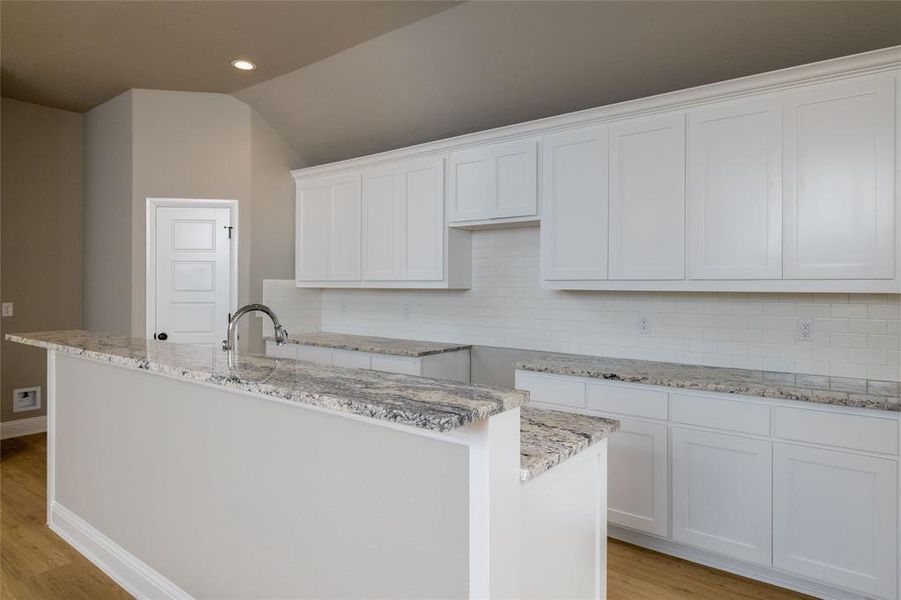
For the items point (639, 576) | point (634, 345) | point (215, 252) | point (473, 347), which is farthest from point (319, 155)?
point (639, 576)

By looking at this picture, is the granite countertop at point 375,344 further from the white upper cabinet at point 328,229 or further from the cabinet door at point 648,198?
the cabinet door at point 648,198

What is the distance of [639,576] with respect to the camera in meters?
2.69

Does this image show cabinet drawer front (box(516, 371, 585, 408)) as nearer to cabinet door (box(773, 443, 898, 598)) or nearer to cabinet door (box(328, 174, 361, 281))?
cabinet door (box(773, 443, 898, 598))

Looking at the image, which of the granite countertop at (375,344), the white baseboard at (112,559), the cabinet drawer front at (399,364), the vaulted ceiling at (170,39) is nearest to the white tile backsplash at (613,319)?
the granite countertop at (375,344)

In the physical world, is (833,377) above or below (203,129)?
below

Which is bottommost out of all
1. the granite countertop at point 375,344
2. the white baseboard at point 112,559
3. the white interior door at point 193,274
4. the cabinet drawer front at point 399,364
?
the white baseboard at point 112,559

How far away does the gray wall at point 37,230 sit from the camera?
4887 mm

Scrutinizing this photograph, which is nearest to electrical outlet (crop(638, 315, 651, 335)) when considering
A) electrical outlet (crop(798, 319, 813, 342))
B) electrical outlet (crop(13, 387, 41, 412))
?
electrical outlet (crop(798, 319, 813, 342))

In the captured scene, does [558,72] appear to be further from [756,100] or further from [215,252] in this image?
[215,252]

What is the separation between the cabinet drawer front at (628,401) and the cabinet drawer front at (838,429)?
529 mm

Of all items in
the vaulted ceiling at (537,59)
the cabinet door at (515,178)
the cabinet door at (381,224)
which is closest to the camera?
the vaulted ceiling at (537,59)

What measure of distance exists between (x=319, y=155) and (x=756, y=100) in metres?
3.69

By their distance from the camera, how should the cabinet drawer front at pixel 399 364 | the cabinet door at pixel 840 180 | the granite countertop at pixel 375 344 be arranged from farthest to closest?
the granite countertop at pixel 375 344 < the cabinet drawer front at pixel 399 364 < the cabinet door at pixel 840 180

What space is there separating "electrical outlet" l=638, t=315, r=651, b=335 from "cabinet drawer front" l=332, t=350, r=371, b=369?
6.48 ft
